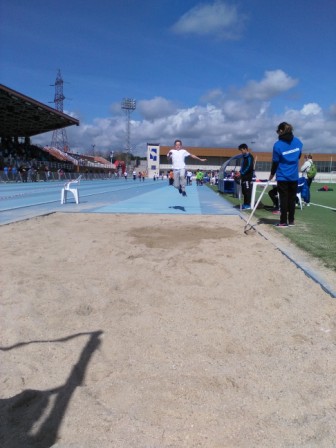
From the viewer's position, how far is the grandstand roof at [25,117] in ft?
119

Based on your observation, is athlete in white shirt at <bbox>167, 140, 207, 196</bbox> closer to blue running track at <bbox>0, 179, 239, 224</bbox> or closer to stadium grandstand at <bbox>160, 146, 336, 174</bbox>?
blue running track at <bbox>0, 179, 239, 224</bbox>

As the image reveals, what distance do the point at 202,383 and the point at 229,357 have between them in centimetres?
37

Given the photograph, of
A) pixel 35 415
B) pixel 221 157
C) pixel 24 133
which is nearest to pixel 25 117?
pixel 24 133

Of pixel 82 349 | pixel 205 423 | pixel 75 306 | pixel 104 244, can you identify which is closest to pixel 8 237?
pixel 104 244

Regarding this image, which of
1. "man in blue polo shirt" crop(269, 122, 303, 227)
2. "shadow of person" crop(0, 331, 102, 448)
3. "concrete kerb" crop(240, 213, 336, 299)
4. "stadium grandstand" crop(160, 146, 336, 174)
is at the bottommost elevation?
"shadow of person" crop(0, 331, 102, 448)

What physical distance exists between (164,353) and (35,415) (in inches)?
37.2

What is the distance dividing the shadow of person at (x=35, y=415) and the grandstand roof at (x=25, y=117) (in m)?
35.0

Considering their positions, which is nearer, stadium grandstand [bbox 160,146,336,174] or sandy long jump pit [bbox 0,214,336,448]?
sandy long jump pit [bbox 0,214,336,448]

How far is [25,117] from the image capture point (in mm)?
44500

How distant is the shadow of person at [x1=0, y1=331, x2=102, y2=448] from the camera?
1.90 m

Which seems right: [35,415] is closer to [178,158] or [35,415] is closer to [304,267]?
[304,267]

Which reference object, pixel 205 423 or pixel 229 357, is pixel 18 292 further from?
pixel 205 423

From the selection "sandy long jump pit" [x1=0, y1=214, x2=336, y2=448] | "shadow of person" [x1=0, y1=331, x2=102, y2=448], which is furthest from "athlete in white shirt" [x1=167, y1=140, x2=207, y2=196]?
"shadow of person" [x1=0, y1=331, x2=102, y2=448]

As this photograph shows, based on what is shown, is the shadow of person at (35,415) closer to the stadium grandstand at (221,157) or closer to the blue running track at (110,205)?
the blue running track at (110,205)
